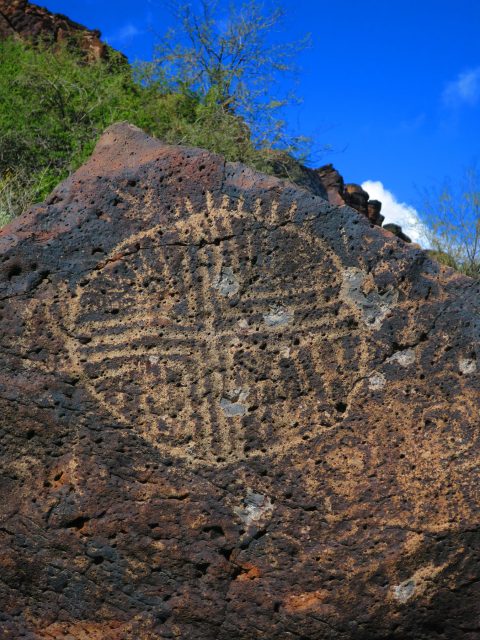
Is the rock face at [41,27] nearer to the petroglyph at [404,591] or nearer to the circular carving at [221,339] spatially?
the circular carving at [221,339]

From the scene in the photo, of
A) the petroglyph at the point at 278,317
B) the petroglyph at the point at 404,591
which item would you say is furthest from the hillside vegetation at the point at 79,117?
the petroglyph at the point at 404,591

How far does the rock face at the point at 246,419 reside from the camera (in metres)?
3.08

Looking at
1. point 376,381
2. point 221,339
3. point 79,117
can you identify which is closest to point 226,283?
point 221,339

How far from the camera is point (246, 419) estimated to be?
3109 millimetres

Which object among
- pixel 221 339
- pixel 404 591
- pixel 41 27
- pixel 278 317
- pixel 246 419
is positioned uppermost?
pixel 41 27

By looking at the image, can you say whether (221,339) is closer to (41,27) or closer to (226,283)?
(226,283)

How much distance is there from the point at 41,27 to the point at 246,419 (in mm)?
11808

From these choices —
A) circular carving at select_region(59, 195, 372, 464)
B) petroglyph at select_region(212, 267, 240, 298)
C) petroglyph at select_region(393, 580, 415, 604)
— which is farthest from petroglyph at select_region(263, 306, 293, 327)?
petroglyph at select_region(393, 580, 415, 604)

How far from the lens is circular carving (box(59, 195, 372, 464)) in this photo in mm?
3102

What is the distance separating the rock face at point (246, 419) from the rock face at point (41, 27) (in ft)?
35.4

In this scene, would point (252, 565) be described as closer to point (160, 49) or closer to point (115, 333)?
point (115, 333)

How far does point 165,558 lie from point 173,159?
5.32 ft

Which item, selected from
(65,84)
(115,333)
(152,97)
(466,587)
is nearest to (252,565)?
(466,587)

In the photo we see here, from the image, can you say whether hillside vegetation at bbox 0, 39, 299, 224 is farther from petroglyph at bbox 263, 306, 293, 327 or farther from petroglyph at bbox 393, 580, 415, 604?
petroglyph at bbox 393, 580, 415, 604
